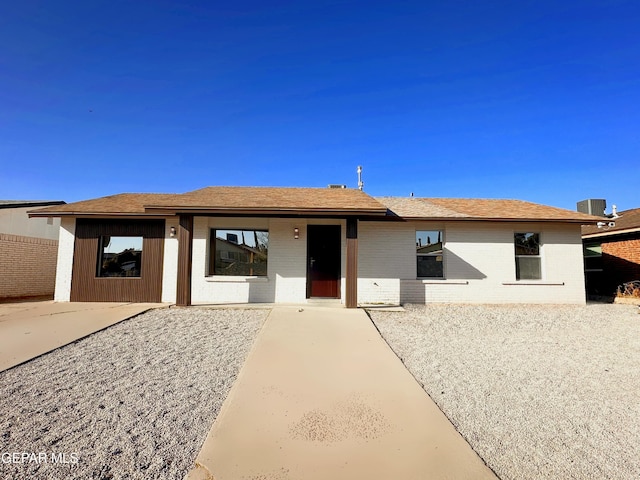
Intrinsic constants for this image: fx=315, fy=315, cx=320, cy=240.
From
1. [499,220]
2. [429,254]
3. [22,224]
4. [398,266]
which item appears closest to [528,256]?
[499,220]

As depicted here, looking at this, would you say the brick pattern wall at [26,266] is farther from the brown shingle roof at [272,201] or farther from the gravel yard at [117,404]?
the gravel yard at [117,404]

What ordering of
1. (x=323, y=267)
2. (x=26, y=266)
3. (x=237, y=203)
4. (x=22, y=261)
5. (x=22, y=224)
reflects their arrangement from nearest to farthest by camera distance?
(x=237, y=203)
(x=323, y=267)
(x=22, y=261)
(x=26, y=266)
(x=22, y=224)

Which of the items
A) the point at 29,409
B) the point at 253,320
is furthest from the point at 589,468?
the point at 253,320

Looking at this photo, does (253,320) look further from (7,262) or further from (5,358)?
(7,262)

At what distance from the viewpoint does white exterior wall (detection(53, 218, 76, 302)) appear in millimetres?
9516

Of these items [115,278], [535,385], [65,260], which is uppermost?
[65,260]

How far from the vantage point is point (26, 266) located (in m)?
11.7

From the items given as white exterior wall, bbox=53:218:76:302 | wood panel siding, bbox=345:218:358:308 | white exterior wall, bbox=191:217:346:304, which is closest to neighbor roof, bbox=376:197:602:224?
wood panel siding, bbox=345:218:358:308

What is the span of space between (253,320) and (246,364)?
2882 mm

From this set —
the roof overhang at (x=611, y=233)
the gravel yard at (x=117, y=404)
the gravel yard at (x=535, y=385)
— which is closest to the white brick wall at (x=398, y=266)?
the gravel yard at (x=535, y=385)

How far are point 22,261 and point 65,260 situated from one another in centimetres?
372

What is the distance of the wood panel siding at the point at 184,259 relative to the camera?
8.45 metres

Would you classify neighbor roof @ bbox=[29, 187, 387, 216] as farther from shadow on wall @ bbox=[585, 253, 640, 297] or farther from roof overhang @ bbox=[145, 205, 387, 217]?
shadow on wall @ bbox=[585, 253, 640, 297]

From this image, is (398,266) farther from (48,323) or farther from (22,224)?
(22,224)
